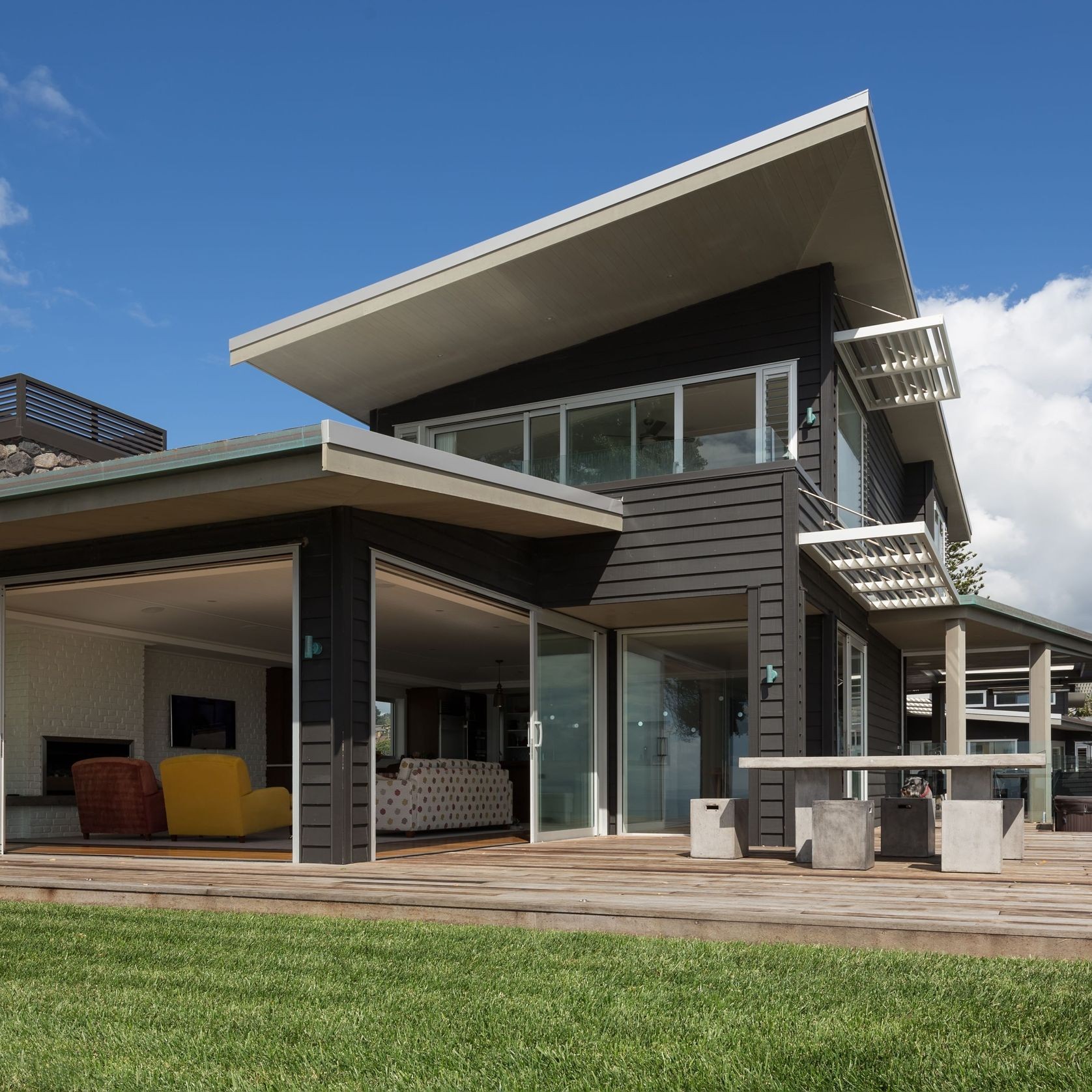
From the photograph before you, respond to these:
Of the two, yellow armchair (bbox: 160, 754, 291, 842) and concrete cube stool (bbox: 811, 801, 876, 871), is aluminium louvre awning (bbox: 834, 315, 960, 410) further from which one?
yellow armchair (bbox: 160, 754, 291, 842)

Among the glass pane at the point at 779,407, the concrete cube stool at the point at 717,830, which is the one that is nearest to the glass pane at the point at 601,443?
the glass pane at the point at 779,407

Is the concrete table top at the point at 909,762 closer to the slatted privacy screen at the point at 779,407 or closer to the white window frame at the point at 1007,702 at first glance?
the slatted privacy screen at the point at 779,407

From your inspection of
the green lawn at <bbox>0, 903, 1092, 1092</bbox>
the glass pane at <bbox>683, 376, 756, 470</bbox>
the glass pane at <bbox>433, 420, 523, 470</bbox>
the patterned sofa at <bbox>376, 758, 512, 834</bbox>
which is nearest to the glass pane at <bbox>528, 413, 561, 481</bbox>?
the glass pane at <bbox>433, 420, 523, 470</bbox>

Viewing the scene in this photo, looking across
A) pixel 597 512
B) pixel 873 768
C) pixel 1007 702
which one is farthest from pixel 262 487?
pixel 1007 702

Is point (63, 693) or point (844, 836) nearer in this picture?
point (844, 836)

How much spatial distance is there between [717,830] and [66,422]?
10.2 m

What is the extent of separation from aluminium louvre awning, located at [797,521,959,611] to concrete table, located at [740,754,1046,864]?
2.11 metres

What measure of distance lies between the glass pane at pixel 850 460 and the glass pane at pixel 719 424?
3.57 feet

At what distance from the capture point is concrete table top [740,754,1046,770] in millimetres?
7078

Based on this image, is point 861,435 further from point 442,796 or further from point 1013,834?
point 442,796

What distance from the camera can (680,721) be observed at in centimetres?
1217

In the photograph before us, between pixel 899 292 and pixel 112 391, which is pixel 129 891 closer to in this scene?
pixel 899 292

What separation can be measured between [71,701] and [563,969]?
970 centimetres

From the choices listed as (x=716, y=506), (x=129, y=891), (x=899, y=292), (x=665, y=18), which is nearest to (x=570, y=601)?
(x=716, y=506)
